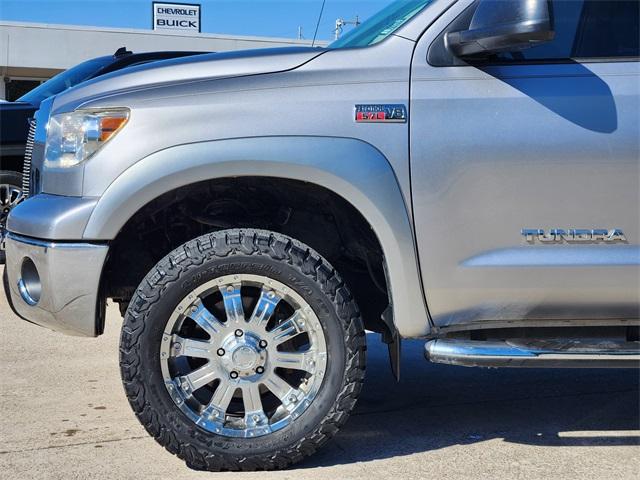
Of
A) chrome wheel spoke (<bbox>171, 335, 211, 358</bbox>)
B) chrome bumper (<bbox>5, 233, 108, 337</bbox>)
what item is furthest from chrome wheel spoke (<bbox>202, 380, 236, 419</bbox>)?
chrome bumper (<bbox>5, 233, 108, 337</bbox>)

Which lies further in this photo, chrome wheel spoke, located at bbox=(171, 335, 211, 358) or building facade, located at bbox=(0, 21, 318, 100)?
building facade, located at bbox=(0, 21, 318, 100)

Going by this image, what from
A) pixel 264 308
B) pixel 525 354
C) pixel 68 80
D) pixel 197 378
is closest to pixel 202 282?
pixel 264 308

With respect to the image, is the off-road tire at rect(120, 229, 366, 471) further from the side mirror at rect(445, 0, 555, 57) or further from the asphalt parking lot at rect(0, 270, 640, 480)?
the side mirror at rect(445, 0, 555, 57)

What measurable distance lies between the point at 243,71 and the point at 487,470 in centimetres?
185

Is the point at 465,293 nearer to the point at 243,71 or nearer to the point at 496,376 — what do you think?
the point at 243,71

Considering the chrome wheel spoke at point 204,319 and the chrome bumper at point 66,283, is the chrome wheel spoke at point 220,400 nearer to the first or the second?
the chrome wheel spoke at point 204,319

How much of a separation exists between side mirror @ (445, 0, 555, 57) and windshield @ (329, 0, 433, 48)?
0.26m

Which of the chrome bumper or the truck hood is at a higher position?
the truck hood

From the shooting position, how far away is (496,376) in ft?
16.7

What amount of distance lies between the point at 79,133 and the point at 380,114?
3.86 ft

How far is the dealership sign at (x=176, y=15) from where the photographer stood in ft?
121

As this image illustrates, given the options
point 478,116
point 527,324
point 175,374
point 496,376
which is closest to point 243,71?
point 478,116

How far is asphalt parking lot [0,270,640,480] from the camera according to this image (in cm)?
356

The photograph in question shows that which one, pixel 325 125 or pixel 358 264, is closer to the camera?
pixel 325 125
